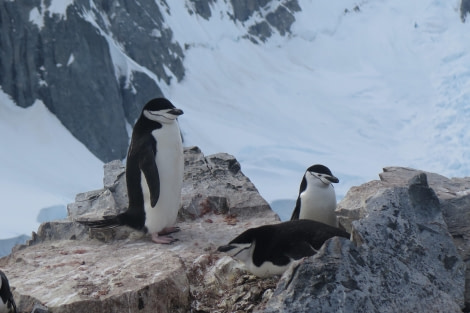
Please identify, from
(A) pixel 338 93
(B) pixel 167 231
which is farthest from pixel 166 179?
(A) pixel 338 93

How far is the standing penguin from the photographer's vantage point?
14.5ft

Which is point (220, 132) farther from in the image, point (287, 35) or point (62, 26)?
point (287, 35)

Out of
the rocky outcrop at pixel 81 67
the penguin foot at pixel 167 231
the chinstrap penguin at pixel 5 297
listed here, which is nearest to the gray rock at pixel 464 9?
the rocky outcrop at pixel 81 67

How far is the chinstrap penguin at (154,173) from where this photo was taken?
448 centimetres

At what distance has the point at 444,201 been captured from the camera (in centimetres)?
371

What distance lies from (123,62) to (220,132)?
491 centimetres

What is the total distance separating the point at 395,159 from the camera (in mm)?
29609

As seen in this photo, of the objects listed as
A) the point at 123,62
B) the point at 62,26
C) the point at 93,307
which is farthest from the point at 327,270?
the point at 123,62

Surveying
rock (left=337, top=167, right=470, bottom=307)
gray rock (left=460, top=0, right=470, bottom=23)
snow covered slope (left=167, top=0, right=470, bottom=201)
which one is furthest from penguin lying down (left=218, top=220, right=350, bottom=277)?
gray rock (left=460, top=0, right=470, bottom=23)

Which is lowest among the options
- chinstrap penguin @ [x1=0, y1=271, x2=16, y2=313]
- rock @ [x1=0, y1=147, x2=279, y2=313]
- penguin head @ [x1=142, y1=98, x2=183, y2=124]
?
chinstrap penguin @ [x1=0, y1=271, x2=16, y2=313]

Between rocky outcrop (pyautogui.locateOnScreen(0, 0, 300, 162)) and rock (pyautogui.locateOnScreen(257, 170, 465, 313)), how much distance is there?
23.6 m

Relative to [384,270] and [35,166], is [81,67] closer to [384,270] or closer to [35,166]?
[35,166]

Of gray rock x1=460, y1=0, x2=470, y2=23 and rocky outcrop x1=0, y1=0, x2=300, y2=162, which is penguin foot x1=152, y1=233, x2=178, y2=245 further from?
gray rock x1=460, y1=0, x2=470, y2=23

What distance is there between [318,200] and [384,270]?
1767 mm
